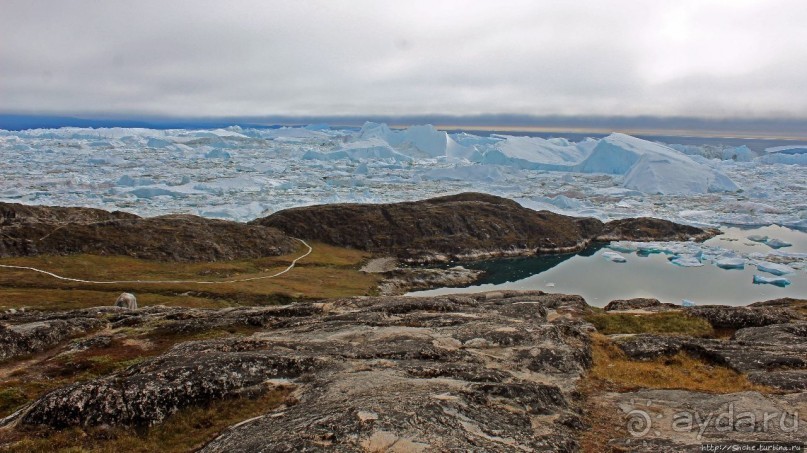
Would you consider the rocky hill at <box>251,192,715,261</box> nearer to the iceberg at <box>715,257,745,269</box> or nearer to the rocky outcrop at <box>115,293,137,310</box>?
the iceberg at <box>715,257,745,269</box>

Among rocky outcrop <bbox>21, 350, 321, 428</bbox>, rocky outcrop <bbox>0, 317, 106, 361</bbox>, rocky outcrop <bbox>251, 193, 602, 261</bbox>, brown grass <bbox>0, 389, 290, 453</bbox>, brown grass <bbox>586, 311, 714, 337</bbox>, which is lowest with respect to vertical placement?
rocky outcrop <bbox>251, 193, 602, 261</bbox>

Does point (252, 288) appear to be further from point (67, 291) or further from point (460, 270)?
point (460, 270)

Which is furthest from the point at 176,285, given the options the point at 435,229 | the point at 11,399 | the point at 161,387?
the point at 435,229

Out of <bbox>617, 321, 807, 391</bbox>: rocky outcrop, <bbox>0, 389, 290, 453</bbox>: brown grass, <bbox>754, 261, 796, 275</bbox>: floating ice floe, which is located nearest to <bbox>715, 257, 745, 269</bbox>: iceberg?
<bbox>754, 261, 796, 275</bbox>: floating ice floe

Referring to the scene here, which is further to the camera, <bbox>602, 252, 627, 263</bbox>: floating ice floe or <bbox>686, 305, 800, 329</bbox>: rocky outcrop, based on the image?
<bbox>602, 252, 627, 263</bbox>: floating ice floe

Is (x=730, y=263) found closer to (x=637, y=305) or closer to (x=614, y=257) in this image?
(x=614, y=257)

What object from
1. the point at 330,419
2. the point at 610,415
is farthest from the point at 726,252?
the point at 330,419
